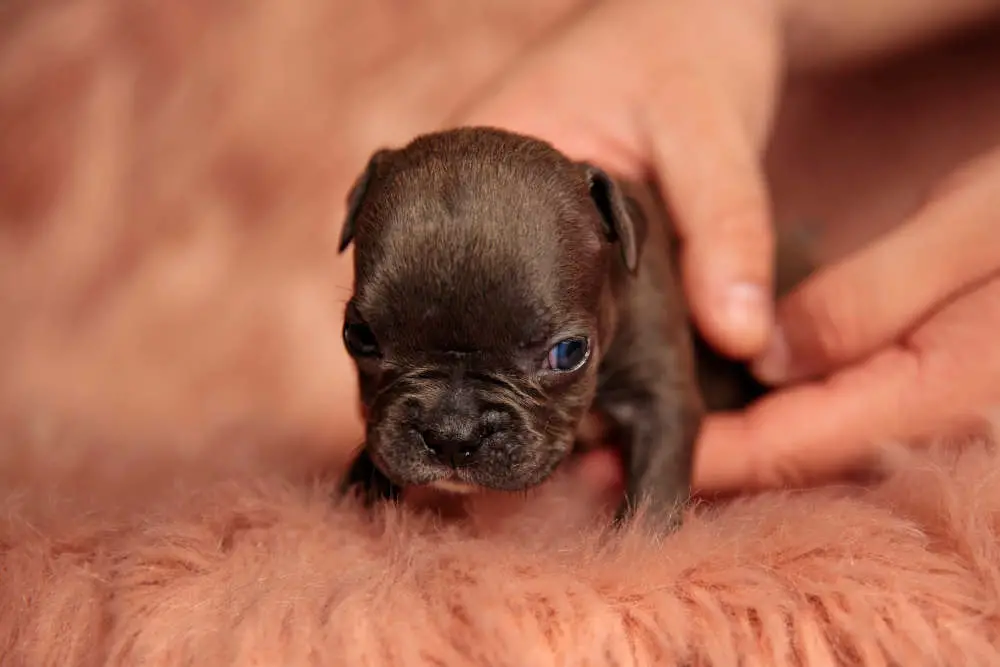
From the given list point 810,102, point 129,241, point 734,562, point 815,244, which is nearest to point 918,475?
point 734,562

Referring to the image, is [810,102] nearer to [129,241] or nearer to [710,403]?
[710,403]

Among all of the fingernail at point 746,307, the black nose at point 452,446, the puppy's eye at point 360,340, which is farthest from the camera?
the fingernail at point 746,307

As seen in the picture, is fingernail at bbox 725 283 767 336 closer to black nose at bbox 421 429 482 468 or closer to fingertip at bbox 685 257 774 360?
fingertip at bbox 685 257 774 360

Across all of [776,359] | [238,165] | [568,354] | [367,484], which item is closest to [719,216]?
[776,359]

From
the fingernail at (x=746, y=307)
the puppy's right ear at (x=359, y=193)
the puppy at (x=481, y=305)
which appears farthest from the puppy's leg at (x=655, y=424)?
the puppy's right ear at (x=359, y=193)

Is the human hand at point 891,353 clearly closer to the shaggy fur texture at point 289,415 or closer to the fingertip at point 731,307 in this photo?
the fingertip at point 731,307

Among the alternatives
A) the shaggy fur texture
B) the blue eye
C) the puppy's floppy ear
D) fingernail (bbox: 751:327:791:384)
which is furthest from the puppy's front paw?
fingernail (bbox: 751:327:791:384)

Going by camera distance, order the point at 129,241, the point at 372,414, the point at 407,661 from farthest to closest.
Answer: the point at 129,241, the point at 372,414, the point at 407,661
